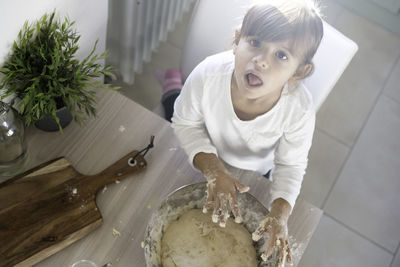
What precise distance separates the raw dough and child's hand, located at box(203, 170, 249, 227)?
0.03 metres

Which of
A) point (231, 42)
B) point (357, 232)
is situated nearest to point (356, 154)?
point (357, 232)

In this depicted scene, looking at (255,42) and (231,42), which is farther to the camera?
(231,42)

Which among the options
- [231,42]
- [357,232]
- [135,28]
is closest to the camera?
[231,42]

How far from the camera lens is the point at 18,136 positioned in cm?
85

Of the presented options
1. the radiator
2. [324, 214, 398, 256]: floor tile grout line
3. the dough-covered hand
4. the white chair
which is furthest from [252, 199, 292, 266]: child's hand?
[324, 214, 398, 256]: floor tile grout line

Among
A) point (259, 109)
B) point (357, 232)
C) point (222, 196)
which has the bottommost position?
point (357, 232)

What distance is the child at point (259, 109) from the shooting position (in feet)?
2.47

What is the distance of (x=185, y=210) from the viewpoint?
2.82 feet

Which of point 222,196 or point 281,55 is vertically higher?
point 281,55

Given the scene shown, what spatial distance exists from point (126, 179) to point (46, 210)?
182 mm

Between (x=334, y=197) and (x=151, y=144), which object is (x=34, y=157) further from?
(x=334, y=197)

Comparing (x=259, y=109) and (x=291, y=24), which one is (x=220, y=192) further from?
(x=291, y=24)

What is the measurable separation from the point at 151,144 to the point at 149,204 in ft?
0.45

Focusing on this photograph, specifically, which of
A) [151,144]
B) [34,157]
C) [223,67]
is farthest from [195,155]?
[34,157]
